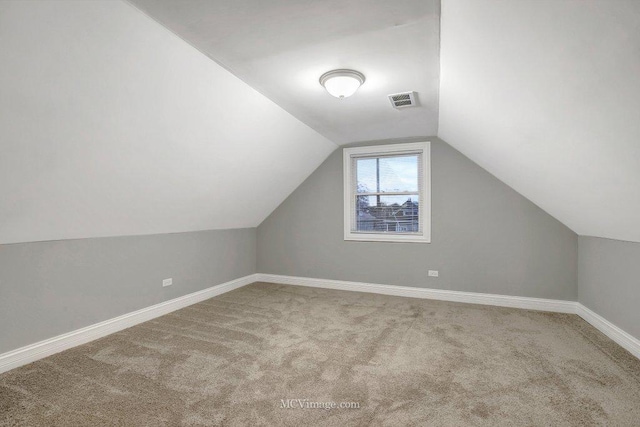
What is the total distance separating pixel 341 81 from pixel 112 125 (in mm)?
1701

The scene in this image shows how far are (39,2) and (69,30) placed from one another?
0.53ft

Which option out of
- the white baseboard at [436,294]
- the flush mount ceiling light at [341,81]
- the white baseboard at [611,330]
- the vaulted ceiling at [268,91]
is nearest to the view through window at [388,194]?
the white baseboard at [436,294]

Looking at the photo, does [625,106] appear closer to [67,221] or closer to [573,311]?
[573,311]

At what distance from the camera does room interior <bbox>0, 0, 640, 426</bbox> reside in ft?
5.64

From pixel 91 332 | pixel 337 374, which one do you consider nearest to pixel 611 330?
pixel 337 374

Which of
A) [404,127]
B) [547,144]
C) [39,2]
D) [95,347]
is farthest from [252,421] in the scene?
[404,127]

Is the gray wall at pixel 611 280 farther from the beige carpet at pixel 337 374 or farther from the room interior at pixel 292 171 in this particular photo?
the beige carpet at pixel 337 374

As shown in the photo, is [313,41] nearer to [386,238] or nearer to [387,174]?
[387,174]

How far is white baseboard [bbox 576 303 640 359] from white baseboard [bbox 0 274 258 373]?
448 cm

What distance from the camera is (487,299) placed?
4.12 m

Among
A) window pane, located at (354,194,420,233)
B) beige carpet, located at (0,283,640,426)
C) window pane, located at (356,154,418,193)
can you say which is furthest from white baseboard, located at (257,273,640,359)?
window pane, located at (356,154,418,193)

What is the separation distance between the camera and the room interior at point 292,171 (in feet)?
5.64

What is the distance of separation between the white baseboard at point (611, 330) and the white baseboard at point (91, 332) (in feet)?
14.7

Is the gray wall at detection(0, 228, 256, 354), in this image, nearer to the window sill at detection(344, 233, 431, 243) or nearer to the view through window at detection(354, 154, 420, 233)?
the window sill at detection(344, 233, 431, 243)
